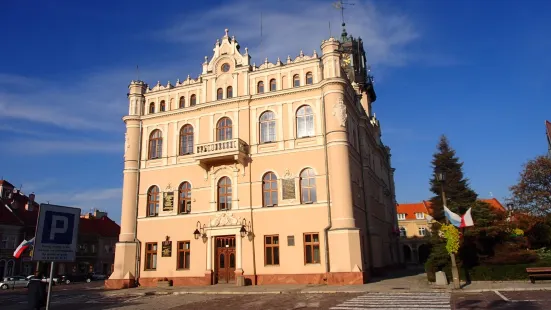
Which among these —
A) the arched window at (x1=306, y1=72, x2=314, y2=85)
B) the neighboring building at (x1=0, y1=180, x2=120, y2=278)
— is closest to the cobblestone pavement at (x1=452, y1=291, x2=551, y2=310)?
the arched window at (x1=306, y1=72, x2=314, y2=85)

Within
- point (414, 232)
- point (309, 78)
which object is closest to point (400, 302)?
point (309, 78)

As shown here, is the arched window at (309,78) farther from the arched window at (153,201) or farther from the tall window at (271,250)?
the arched window at (153,201)

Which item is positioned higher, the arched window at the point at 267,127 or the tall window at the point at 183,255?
the arched window at the point at 267,127

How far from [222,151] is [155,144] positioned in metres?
7.67

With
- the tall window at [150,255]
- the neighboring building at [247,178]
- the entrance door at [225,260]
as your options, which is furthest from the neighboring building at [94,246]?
the entrance door at [225,260]

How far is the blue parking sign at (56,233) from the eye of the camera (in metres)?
7.36

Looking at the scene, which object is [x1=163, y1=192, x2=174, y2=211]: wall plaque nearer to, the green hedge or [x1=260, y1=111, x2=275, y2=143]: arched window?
[x1=260, y1=111, x2=275, y2=143]: arched window

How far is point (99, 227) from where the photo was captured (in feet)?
224

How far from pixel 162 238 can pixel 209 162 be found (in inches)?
266

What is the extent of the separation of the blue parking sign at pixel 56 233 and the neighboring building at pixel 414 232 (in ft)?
248

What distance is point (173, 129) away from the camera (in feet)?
111

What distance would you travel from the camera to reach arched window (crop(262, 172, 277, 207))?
29688mm

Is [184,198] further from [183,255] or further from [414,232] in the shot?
[414,232]

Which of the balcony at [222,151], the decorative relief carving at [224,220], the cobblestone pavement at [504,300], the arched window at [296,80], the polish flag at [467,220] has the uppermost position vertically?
the arched window at [296,80]
